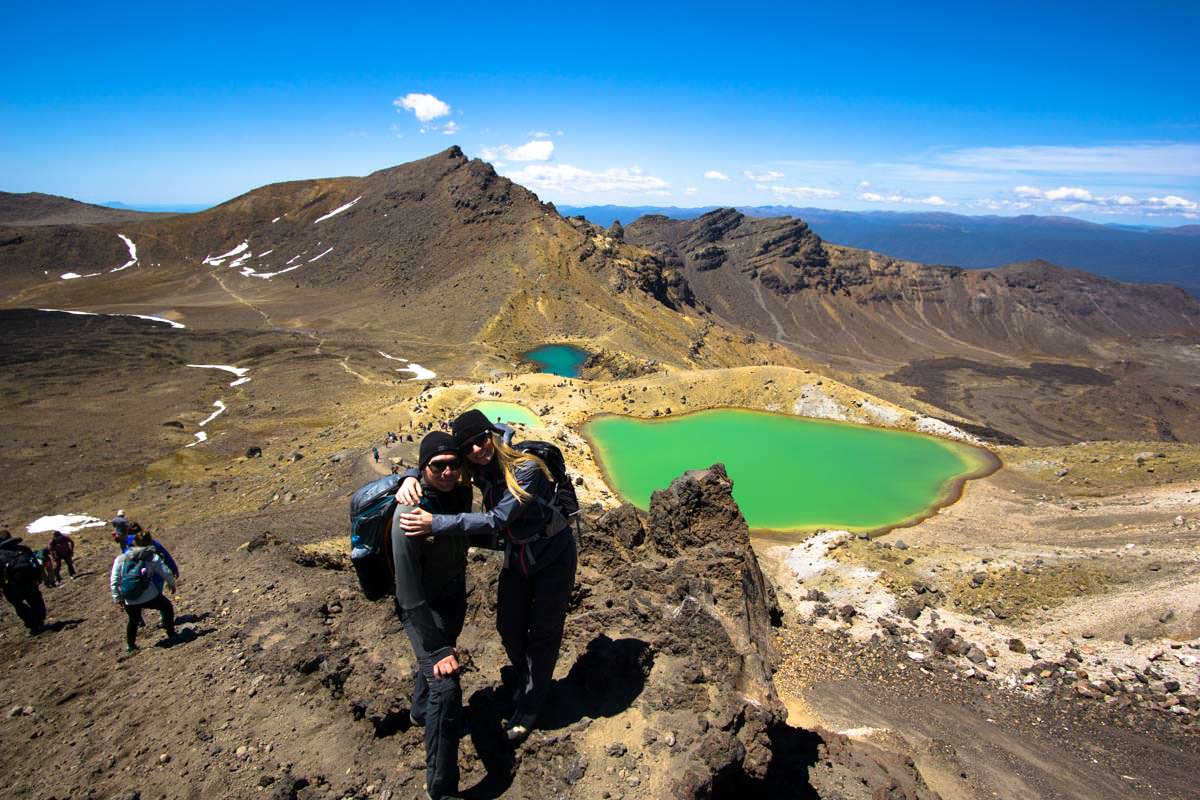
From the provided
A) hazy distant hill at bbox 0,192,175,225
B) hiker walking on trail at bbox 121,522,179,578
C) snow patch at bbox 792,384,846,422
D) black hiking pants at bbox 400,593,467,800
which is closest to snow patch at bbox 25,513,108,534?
hiker walking on trail at bbox 121,522,179,578

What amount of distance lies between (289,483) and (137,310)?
64.2 metres

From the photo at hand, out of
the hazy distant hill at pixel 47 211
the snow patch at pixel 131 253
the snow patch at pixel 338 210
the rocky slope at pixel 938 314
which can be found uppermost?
the hazy distant hill at pixel 47 211

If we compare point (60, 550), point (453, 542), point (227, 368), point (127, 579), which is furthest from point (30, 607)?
point (227, 368)

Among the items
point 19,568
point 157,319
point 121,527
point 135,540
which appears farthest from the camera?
point 157,319

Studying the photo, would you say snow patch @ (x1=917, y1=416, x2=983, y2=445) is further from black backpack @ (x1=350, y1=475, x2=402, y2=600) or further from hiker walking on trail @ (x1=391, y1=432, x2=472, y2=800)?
black backpack @ (x1=350, y1=475, x2=402, y2=600)

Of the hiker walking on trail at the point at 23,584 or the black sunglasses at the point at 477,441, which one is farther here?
the hiker walking on trail at the point at 23,584

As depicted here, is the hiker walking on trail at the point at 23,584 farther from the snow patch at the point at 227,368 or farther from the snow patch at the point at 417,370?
the snow patch at the point at 227,368

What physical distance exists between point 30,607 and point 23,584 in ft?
1.49

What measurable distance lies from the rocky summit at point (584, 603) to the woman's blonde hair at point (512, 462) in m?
2.54

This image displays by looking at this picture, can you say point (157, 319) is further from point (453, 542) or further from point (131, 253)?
point (453, 542)

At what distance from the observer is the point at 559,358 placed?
55344 millimetres

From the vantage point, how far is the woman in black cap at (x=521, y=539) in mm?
4411

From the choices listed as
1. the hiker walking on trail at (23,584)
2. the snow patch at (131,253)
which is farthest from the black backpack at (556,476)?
the snow patch at (131,253)

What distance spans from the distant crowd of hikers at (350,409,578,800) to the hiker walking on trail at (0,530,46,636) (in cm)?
780
